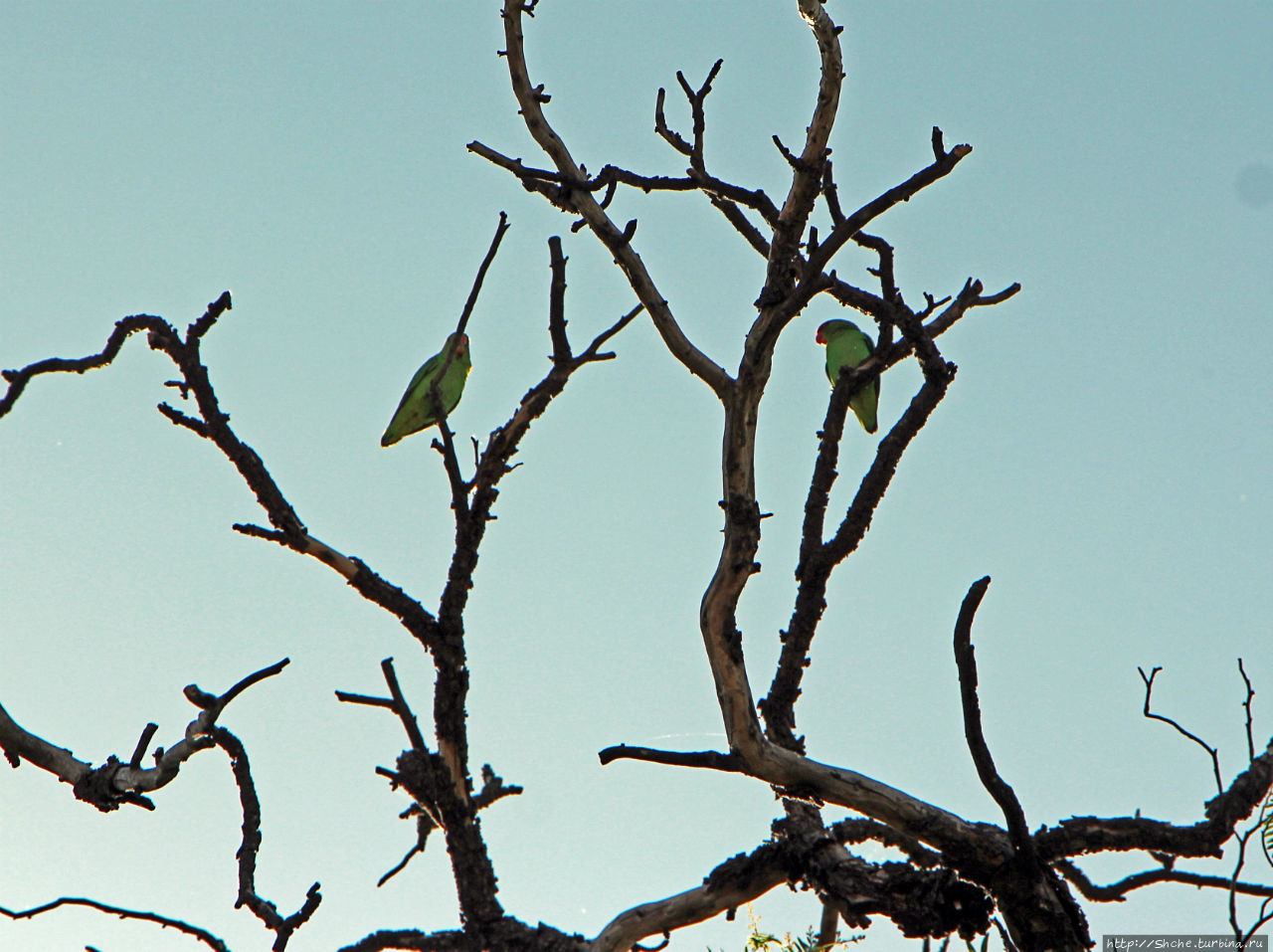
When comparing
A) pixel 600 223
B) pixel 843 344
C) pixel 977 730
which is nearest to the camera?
pixel 977 730

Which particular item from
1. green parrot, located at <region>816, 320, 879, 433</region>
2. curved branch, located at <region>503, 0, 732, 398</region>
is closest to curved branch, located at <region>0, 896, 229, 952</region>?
curved branch, located at <region>503, 0, 732, 398</region>

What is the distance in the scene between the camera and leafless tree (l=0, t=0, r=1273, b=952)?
2723 mm

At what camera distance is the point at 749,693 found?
282 cm

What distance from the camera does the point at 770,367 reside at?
2.98 meters

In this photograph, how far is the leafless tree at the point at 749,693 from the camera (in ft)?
8.93

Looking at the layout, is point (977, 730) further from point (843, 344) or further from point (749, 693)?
point (843, 344)

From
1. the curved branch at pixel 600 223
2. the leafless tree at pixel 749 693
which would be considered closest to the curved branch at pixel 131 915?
the leafless tree at pixel 749 693

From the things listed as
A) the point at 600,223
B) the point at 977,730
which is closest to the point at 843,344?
the point at 600,223

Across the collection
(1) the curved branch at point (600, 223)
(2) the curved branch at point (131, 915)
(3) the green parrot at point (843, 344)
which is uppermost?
(3) the green parrot at point (843, 344)

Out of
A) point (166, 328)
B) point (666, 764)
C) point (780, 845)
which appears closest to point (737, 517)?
point (666, 764)

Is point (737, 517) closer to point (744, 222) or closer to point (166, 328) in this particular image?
point (744, 222)

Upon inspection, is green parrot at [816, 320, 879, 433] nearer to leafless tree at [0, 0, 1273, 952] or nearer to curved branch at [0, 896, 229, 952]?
leafless tree at [0, 0, 1273, 952]

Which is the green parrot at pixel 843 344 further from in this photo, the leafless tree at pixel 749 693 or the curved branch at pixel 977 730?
the curved branch at pixel 977 730

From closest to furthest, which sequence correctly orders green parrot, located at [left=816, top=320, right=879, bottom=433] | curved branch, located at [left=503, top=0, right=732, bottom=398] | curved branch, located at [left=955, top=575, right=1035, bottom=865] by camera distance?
curved branch, located at [left=955, top=575, right=1035, bottom=865] < curved branch, located at [left=503, top=0, right=732, bottom=398] < green parrot, located at [left=816, top=320, right=879, bottom=433]
